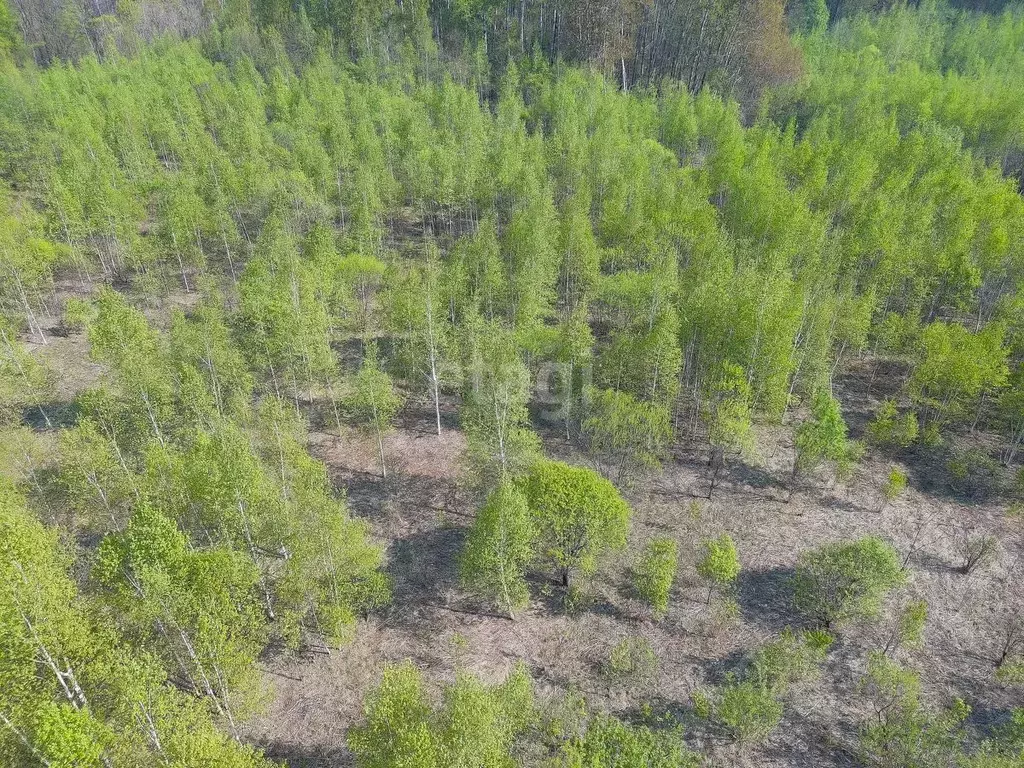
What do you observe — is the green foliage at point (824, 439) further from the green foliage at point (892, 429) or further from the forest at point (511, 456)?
the green foliage at point (892, 429)

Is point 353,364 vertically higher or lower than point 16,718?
lower

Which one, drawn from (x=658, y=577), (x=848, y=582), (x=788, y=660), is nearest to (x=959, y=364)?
(x=848, y=582)

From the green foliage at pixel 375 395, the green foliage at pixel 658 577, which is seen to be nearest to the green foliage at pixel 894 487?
the green foliage at pixel 658 577

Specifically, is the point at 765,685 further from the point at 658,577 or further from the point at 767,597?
the point at 767,597

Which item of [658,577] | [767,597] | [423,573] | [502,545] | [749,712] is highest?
[502,545]

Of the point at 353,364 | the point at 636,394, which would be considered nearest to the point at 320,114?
the point at 353,364

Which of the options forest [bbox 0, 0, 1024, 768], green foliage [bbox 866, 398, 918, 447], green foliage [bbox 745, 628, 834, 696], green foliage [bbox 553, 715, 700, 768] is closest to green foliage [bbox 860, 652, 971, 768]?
forest [bbox 0, 0, 1024, 768]

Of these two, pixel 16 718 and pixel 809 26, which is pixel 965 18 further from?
pixel 16 718
